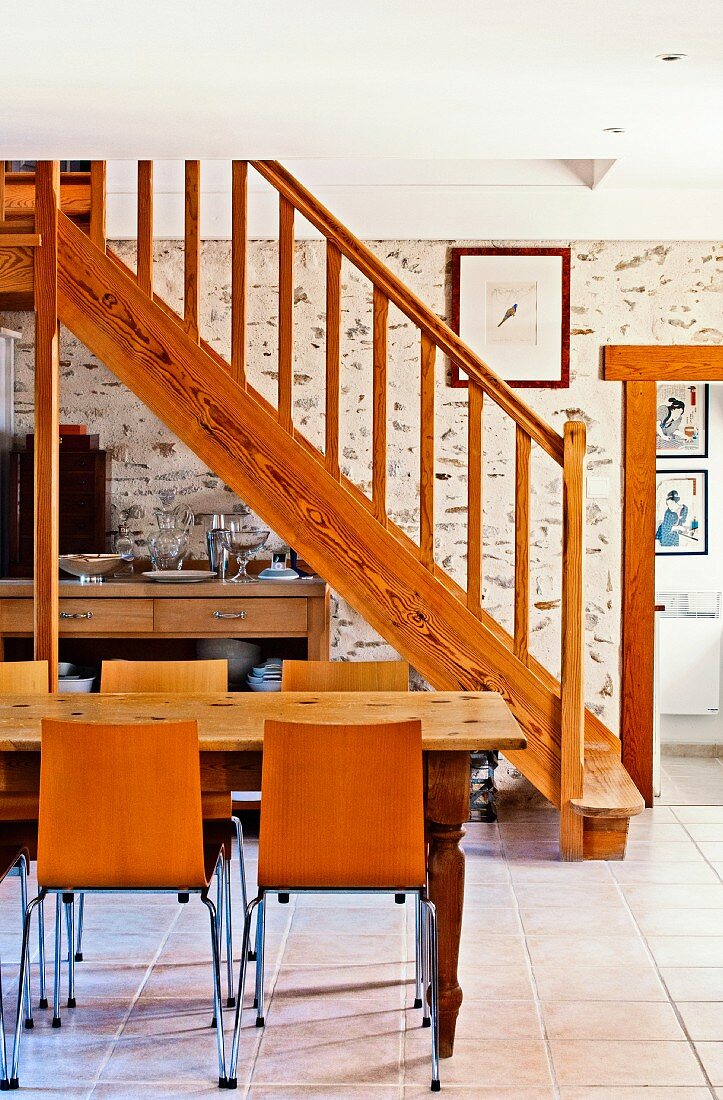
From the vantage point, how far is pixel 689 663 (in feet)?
25.3

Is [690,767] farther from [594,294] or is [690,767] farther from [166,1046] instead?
[166,1046]

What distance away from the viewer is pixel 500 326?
6.05m

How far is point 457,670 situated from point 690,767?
2.76 m

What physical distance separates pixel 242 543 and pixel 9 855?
271 cm

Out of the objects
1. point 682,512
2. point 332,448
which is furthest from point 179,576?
point 682,512

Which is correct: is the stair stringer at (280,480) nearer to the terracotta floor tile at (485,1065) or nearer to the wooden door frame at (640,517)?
the wooden door frame at (640,517)

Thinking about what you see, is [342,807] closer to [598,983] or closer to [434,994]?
[434,994]

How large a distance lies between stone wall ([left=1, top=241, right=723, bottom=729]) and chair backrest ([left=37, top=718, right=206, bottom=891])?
9.97ft

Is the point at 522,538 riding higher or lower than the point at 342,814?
higher

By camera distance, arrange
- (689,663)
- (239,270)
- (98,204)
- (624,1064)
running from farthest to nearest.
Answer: (689,663) → (98,204) → (239,270) → (624,1064)

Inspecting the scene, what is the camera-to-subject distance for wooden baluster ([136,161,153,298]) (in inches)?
196

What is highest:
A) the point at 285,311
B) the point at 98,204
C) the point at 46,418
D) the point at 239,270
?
the point at 98,204

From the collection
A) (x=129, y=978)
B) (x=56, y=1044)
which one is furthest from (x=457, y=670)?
(x=56, y=1044)

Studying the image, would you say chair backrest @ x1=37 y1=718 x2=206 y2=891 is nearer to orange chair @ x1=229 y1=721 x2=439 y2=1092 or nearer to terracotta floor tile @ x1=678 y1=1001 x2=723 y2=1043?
orange chair @ x1=229 y1=721 x2=439 y2=1092
